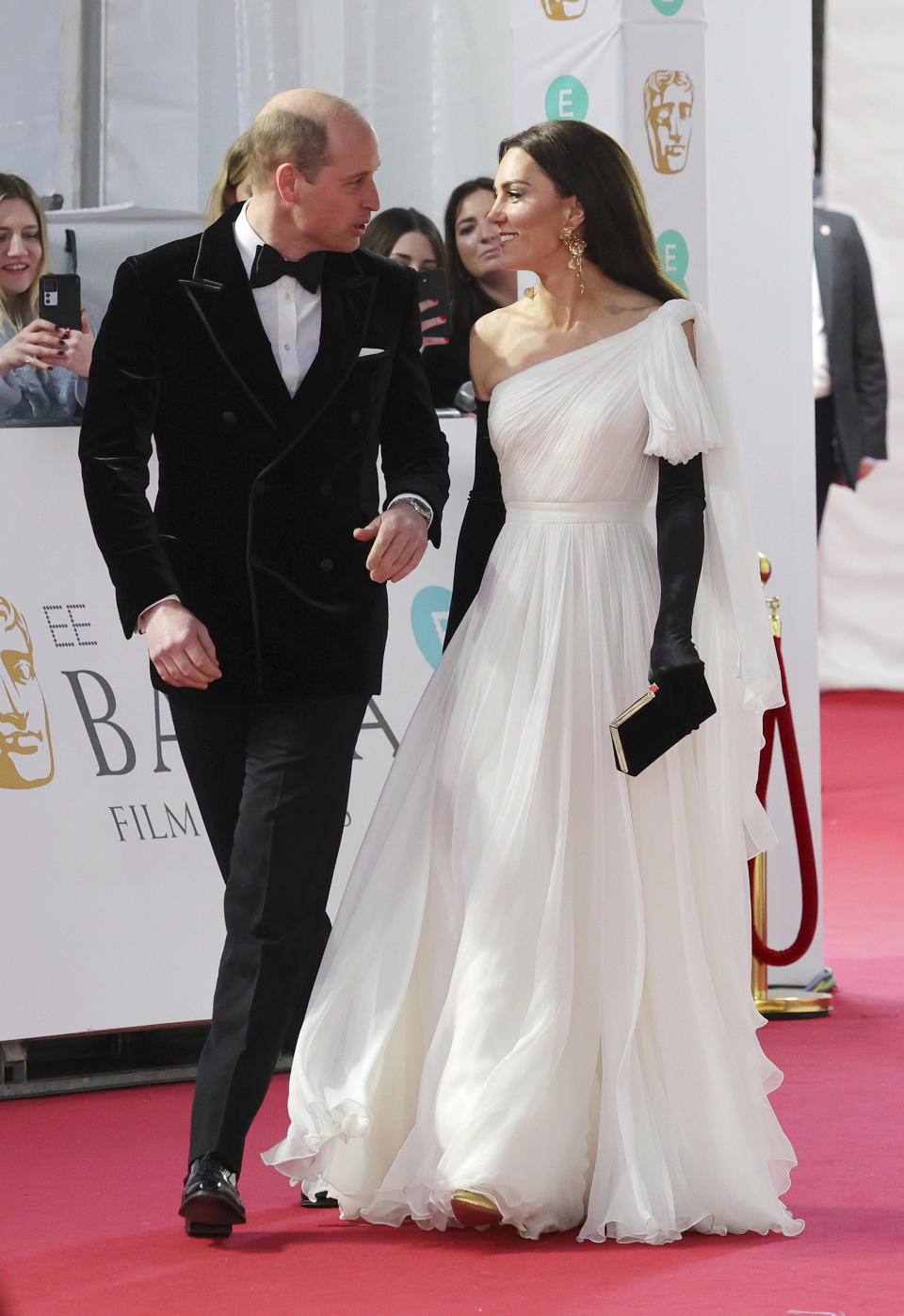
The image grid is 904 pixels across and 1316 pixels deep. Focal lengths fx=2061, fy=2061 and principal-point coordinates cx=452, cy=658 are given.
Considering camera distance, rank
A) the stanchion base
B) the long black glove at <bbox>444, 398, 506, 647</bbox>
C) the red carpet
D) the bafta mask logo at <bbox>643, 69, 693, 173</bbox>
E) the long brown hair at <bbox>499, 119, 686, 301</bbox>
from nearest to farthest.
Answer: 1. the red carpet
2. the long brown hair at <bbox>499, 119, 686, 301</bbox>
3. the long black glove at <bbox>444, 398, 506, 647</bbox>
4. the bafta mask logo at <bbox>643, 69, 693, 173</bbox>
5. the stanchion base

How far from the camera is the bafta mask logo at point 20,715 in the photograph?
4.30 m

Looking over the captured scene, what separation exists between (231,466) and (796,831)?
2083mm

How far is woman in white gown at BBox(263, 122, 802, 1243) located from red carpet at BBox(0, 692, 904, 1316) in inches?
3.6

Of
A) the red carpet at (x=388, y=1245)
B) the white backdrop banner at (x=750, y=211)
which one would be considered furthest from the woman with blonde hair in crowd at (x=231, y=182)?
the red carpet at (x=388, y=1245)

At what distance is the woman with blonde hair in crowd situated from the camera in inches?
176

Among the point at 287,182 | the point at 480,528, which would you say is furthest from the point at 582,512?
the point at 287,182

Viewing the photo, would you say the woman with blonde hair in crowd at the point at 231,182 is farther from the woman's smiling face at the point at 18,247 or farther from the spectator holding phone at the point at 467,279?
the spectator holding phone at the point at 467,279

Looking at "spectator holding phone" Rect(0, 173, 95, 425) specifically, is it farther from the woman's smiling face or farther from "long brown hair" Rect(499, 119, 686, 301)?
"long brown hair" Rect(499, 119, 686, 301)

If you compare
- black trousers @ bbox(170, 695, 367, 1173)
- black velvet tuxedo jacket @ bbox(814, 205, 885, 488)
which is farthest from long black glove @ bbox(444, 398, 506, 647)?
black velvet tuxedo jacket @ bbox(814, 205, 885, 488)

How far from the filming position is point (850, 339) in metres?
8.75

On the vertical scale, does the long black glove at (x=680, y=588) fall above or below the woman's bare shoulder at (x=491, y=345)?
below

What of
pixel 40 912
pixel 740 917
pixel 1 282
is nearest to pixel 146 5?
pixel 1 282

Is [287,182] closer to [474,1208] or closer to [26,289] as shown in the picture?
[26,289]

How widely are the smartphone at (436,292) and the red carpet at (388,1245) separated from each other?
1.76 m
